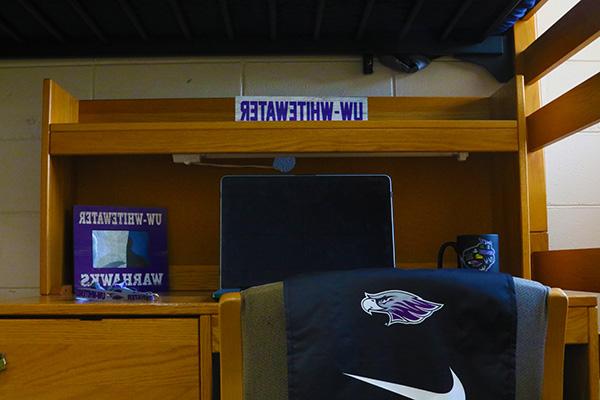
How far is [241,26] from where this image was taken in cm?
180

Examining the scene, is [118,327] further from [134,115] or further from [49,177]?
[134,115]

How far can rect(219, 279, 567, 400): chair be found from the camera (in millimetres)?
866

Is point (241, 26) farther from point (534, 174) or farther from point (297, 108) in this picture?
point (534, 174)

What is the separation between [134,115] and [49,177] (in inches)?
12.3

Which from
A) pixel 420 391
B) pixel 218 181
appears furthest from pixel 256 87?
pixel 420 391

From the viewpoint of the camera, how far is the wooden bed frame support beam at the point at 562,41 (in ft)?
4.69

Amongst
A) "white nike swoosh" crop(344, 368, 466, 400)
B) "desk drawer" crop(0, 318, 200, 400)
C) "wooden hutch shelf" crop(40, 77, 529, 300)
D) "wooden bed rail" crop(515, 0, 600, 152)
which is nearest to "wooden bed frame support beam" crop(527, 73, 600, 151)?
"wooden bed rail" crop(515, 0, 600, 152)

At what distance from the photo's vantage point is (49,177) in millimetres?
1607

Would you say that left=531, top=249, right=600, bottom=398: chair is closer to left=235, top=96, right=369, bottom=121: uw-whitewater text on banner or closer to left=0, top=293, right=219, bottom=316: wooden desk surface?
left=235, top=96, right=369, bottom=121: uw-whitewater text on banner

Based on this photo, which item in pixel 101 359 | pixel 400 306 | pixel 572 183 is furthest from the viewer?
pixel 572 183

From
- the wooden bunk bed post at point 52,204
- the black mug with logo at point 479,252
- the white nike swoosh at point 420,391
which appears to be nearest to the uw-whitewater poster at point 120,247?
the wooden bunk bed post at point 52,204

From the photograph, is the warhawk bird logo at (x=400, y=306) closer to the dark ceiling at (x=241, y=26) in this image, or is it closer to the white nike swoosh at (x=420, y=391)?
the white nike swoosh at (x=420, y=391)

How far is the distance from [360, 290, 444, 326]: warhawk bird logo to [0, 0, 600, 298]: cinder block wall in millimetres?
1094

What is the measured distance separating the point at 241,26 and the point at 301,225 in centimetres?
57
